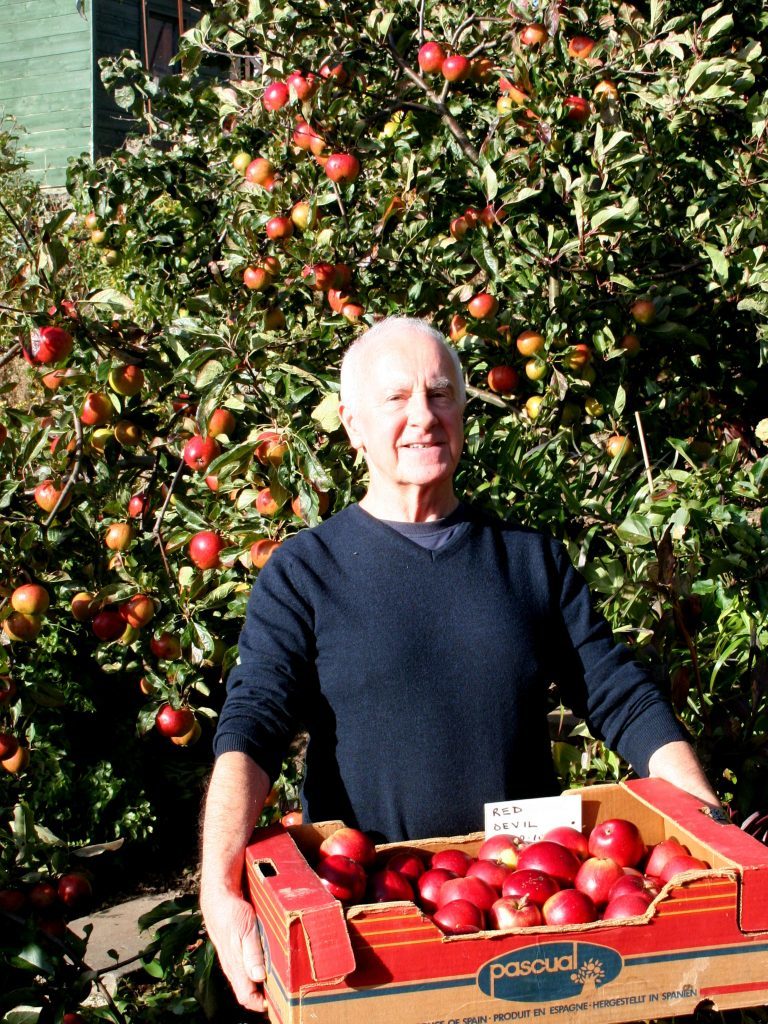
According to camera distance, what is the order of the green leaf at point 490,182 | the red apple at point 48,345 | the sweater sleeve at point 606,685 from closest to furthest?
the sweater sleeve at point 606,685, the red apple at point 48,345, the green leaf at point 490,182

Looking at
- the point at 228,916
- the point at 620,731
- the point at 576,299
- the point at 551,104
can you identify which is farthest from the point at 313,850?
the point at 551,104

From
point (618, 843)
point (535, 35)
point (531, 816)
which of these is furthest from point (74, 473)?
point (535, 35)

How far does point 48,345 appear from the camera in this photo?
2.28m

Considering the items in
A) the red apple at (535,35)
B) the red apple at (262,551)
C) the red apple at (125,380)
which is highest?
the red apple at (535,35)

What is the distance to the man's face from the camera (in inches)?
65.4

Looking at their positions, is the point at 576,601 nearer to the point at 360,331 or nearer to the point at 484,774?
the point at 484,774

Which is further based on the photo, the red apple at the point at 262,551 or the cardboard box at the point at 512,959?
the red apple at the point at 262,551

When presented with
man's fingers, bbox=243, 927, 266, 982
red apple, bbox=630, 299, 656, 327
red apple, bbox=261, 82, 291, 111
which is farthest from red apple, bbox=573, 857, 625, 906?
red apple, bbox=261, 82, 291, 111

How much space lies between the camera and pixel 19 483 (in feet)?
7.72

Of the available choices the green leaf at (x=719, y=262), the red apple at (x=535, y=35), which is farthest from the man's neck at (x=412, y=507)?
the red apple at (x=535, y=35)

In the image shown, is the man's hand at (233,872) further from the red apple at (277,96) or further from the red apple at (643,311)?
the red apple at (277,96)

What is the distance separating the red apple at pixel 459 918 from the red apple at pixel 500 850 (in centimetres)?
14

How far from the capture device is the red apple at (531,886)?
4.41 feet

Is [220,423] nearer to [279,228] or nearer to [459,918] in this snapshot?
[279,228]
